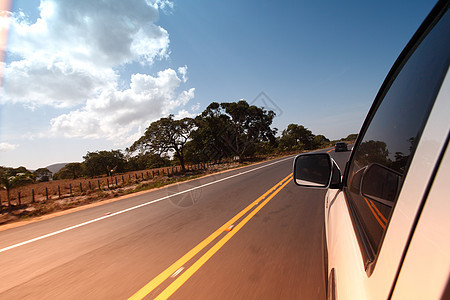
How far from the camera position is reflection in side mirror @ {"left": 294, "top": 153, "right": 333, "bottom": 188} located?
1868 mm

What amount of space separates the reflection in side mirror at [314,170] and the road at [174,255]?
1124mm

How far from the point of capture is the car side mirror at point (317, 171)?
185cm

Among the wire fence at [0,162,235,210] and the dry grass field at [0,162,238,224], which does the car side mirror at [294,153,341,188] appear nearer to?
the dry grass field at [0,162,238,224]

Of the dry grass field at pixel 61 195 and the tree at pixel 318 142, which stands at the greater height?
the tree at pixel 318 142

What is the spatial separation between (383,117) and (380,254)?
3.26ft

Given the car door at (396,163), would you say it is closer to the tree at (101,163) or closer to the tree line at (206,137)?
the tree line at (206,137)

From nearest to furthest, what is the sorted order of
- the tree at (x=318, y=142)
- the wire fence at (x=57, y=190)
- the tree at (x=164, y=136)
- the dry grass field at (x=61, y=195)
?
the dry grass field at (x=61, y=195), the wire fence at (x=57, y=190), the tree at (x=164, y=136), the tree at (x=318, y=142)

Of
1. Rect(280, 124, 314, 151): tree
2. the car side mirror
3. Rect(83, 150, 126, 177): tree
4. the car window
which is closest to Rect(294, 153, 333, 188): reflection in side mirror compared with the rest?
the car side mirror

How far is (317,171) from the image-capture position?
77.9 inches

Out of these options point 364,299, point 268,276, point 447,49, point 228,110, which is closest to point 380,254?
point 364,299

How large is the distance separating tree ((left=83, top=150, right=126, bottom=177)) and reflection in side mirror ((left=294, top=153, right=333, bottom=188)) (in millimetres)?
52002

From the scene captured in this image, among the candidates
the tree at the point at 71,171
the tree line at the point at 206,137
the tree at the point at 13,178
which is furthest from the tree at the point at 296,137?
the tree at the point at 71,171

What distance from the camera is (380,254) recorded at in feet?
2.41

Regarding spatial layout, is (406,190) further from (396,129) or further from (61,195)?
(61,195)
